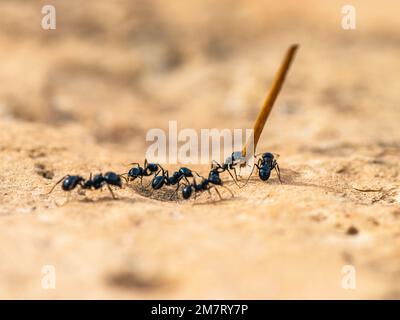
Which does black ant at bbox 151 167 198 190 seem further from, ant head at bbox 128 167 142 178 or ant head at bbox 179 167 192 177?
ant head at bbox 128 167 142 178

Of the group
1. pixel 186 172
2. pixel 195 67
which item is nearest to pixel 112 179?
pixel 186 172

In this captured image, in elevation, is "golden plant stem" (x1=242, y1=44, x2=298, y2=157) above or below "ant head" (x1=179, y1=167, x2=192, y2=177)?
above

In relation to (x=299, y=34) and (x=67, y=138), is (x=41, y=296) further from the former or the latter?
(x=299, y=34)

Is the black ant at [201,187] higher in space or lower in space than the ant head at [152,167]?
lower

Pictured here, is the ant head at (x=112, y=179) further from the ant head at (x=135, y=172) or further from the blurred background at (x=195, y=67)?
the blurred background at (x=195, y=67)

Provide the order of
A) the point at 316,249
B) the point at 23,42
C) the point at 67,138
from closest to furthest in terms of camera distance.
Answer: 1. the point at 316,249
2. the point at 67,138
3. the point at 23,42

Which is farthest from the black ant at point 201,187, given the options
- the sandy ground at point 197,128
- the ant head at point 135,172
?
the ant head at point 135,172

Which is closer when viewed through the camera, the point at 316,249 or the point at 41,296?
the point at 41,296

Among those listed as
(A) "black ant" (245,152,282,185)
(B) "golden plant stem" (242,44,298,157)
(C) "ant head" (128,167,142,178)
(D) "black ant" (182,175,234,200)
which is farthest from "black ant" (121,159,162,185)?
(B) "golden plant stem" (242,44,298,157)
